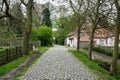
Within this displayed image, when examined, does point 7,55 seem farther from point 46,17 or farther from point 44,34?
point 46,17

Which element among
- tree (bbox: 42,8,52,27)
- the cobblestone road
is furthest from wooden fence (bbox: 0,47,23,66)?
tree (bbox: 42,8,52,27)

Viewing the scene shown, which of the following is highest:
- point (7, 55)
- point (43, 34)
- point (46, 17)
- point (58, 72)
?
point (46, 17)

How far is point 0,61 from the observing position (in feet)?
63.9

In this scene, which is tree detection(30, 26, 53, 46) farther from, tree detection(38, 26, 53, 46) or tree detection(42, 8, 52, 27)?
tree detection(42, 8, 52, 27)

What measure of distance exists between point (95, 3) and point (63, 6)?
1121 centimetres

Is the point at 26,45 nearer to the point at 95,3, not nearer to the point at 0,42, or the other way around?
the point at 95,3

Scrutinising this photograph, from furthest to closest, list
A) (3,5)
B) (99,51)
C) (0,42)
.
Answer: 1. (0,42)
2. (99,51)
3. (3,5)

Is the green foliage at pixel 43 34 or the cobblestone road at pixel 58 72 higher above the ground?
the green foliage at pixel 43 34

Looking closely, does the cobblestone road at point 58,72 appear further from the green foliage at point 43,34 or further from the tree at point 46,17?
the tree at point 46,17

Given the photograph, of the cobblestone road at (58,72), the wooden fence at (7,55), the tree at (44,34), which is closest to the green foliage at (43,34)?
the tree at (44,34)

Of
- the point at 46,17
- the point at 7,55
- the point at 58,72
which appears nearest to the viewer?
the point at 58,72

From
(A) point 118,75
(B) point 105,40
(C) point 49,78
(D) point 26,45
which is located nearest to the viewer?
(C) point 49,78

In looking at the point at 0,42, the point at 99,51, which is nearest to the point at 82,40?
the point at 0,42

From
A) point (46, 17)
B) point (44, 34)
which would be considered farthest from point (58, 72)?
point (46, 17)
